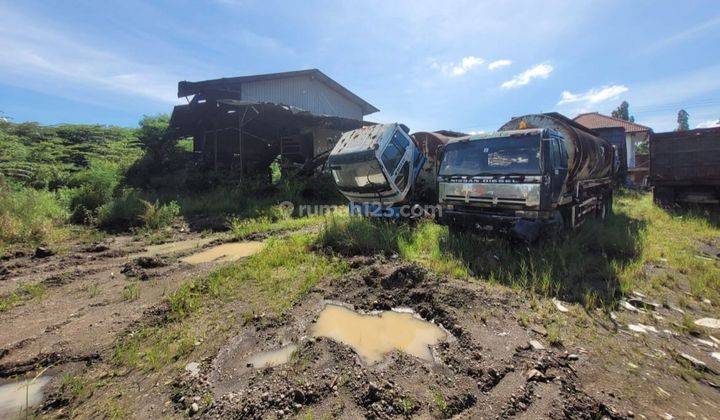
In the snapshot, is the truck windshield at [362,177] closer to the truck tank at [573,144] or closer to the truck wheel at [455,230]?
the truck wheel at [455,230]

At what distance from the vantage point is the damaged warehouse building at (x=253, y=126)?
1403 centimetres

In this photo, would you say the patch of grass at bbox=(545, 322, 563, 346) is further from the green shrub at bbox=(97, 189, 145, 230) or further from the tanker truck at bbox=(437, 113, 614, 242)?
the green shrub at bbox=(97, 189, 145, 230)

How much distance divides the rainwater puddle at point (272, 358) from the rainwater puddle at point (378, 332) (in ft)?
1.15

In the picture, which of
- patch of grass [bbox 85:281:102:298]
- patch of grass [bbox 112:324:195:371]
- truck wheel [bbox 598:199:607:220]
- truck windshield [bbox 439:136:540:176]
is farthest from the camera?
truck wheel [bbox 598:199:607:220]

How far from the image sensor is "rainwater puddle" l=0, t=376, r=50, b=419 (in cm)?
255

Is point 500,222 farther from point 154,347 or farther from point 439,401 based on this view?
point 154,347

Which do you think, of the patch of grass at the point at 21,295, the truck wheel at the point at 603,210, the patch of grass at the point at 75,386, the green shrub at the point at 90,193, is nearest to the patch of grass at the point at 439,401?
the patch of grass at the point at 75,386

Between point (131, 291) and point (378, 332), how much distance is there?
3.63 metres

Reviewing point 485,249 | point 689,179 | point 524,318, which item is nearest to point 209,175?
point 485,249

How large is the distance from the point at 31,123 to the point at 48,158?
15.2 feet

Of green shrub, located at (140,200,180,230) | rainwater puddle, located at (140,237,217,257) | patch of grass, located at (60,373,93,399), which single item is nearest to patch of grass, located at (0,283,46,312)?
rainwater puddle, located at (140,237,217,257)

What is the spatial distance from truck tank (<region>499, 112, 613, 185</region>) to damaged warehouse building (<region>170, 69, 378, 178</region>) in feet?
28.9

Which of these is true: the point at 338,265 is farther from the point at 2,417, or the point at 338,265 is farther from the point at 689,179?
the point at 689,179

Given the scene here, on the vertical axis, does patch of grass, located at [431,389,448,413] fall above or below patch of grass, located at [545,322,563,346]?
below
